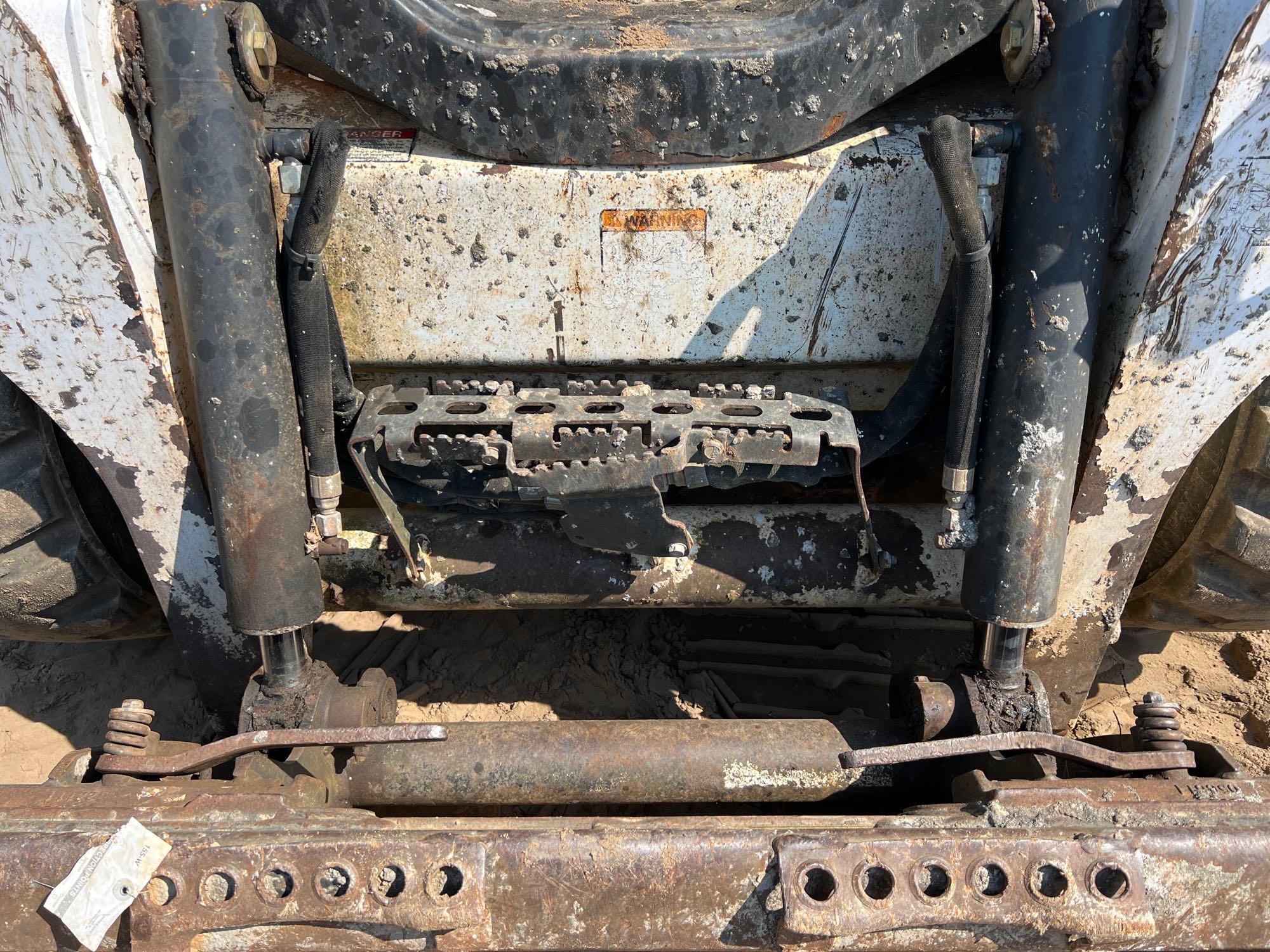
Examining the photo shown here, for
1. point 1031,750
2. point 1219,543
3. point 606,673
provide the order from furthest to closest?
point 606,673 → point 1219,543 → point 1031,750

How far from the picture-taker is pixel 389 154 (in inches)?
67.9

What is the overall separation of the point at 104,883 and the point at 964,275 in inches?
64.7

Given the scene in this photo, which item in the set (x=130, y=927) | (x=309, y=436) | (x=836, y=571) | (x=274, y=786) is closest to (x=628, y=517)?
(x=836, y=571)

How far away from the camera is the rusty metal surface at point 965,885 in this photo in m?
1.26

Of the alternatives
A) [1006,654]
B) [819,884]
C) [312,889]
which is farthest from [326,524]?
[1006,654]

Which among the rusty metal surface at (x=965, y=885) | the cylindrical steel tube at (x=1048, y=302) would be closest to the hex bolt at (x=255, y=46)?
the cylindrical steel tube at (x=1048, y=302)

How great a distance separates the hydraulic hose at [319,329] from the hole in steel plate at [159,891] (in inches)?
25.1

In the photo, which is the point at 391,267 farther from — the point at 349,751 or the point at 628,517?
the point at 349,751

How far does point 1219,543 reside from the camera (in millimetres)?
1812

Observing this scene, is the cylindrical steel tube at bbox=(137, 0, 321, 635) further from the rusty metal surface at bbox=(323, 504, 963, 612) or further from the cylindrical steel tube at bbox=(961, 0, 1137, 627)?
the cylindrical steel tube at bbox=(961, 0, 1137, 627)

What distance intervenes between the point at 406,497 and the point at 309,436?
26 cm

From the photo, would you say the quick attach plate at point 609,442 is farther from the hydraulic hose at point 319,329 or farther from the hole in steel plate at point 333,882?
the hole in steel plate at point 333,882

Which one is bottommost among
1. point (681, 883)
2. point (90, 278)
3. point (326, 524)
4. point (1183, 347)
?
point (681, 883)

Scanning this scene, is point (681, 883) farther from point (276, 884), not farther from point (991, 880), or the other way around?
point (276, 884)
